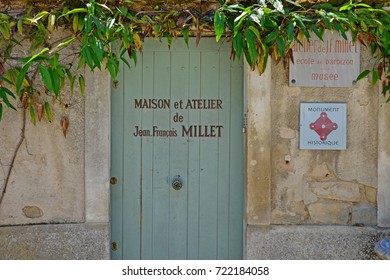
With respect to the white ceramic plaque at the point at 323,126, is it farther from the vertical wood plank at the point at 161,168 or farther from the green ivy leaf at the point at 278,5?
the vertical wood plank at the point at 161,168

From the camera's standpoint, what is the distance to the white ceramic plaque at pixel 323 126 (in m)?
4.88

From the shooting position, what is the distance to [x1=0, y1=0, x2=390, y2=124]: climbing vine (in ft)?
14.2

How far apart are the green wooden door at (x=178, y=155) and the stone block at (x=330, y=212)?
0.60m

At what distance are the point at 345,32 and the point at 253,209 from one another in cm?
157

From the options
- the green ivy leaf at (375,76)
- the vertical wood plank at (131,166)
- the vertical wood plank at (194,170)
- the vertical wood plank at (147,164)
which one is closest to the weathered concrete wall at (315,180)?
the green ivy leaf at (375,76)

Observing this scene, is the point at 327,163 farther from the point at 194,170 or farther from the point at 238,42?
the point at 238,42

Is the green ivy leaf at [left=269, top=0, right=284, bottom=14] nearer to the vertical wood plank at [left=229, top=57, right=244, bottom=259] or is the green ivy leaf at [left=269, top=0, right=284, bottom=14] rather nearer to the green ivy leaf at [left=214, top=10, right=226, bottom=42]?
the green ivy leaf at [left=214, top=10, right=226, bottom=42]

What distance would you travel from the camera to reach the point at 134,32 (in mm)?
4621

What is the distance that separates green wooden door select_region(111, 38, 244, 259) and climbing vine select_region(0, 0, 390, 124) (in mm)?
236

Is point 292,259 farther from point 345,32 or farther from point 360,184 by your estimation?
point 345,32

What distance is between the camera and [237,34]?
14.3 feet

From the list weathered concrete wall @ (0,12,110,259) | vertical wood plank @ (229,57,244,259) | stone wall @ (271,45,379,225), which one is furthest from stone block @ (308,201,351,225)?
weathered concrete wall @ (0,12,110,259)

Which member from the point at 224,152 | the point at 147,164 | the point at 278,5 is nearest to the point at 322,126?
the point at 224,152
